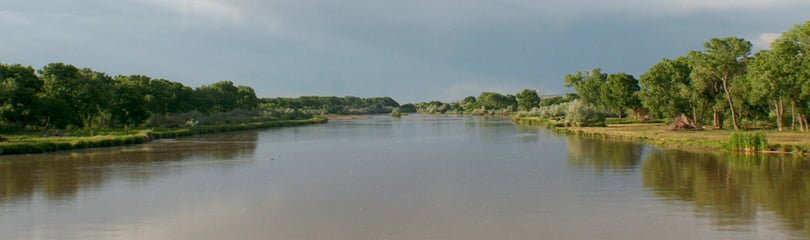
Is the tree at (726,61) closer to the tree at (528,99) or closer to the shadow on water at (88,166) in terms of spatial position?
the shadow on water at (88,166)

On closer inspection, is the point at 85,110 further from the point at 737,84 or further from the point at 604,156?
the point at 737,84

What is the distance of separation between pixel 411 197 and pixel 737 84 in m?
39.6

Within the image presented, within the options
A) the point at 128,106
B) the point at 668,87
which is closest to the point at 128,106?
the point at 128,106

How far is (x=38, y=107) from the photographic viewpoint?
5438cm

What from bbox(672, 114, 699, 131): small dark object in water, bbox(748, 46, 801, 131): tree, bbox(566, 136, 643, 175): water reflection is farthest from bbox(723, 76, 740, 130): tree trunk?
bbox(566, 136, 643, 175): water reflection

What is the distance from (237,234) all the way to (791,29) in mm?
42959

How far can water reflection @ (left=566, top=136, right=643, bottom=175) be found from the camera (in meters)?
31.2

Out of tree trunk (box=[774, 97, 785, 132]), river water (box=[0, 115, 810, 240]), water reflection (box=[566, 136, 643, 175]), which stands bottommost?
river water (box=[0, 115, 810, 240])

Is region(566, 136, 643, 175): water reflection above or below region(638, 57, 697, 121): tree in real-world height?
below

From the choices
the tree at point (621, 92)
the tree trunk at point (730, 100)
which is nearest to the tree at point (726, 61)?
the tree trunk at point (730, 100)

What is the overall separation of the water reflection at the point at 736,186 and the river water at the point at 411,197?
6cm

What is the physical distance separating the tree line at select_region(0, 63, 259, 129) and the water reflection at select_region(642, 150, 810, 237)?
50.9 m

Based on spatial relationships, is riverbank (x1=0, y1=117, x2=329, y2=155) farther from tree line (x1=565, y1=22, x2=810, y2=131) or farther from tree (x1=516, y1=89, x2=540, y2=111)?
tree (x1=516, y1=89, x2=540, y2=111)

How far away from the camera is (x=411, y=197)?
2266 cm
